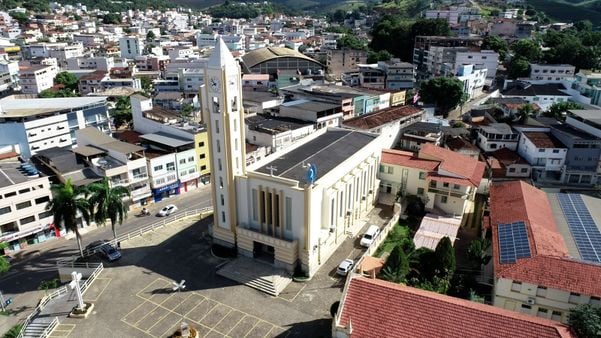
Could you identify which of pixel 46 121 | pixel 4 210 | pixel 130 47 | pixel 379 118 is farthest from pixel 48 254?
pixel 130 47

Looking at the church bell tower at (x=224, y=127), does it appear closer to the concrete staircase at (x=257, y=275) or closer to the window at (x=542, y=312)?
the concrete staircase at (x=257, y=275)

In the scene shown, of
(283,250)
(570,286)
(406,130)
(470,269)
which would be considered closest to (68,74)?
(406,130)

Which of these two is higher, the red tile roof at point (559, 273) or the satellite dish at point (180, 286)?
the red tile roof at point (559, 273)

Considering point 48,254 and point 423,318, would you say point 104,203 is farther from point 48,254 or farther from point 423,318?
point 423,318

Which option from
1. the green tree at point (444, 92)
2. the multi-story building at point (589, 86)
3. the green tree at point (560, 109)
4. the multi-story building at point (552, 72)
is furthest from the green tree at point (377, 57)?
the green tree at point (560, 109)

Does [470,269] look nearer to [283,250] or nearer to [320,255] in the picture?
[320,255]

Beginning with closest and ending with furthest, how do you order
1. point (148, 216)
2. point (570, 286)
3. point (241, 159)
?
1. point (570, 286)
2. point (241, 159)
3. point (148, 216)

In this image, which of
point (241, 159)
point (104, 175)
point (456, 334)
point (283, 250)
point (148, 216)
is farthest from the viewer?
point (148, 216)
